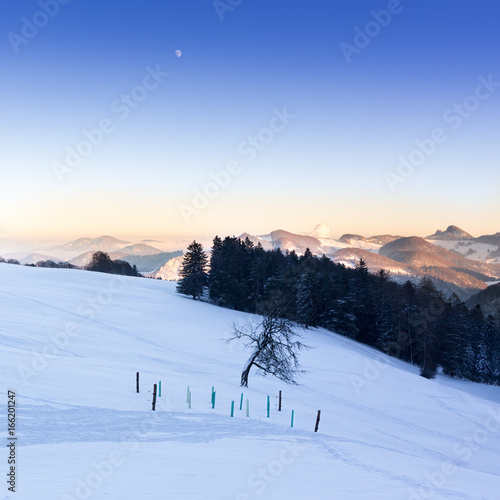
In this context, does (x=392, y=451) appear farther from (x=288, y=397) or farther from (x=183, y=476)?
(x=183, y=476)

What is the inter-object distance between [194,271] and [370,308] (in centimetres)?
3456

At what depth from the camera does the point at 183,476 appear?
9984 millimetres

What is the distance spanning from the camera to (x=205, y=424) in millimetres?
14758

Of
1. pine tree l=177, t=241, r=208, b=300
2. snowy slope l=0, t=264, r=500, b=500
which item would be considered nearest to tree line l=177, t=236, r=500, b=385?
pine tree l=177, t=241, r=208, b=300

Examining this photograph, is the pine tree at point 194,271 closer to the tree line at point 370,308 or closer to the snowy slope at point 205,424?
the tree line at point 370,308

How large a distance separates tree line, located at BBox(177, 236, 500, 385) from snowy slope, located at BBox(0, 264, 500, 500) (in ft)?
60.8

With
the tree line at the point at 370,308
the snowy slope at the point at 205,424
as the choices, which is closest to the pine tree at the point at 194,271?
the tree line at the point at 370,308

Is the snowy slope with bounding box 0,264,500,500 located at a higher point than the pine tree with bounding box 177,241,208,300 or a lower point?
lower

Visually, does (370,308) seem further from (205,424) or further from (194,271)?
(205,424)

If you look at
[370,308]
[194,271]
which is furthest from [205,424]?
[370,308]

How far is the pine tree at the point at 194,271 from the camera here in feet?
200

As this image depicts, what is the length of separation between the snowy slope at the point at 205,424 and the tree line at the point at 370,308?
1852 cm

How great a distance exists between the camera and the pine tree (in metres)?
60.9

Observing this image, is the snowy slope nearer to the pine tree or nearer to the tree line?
the tree line
